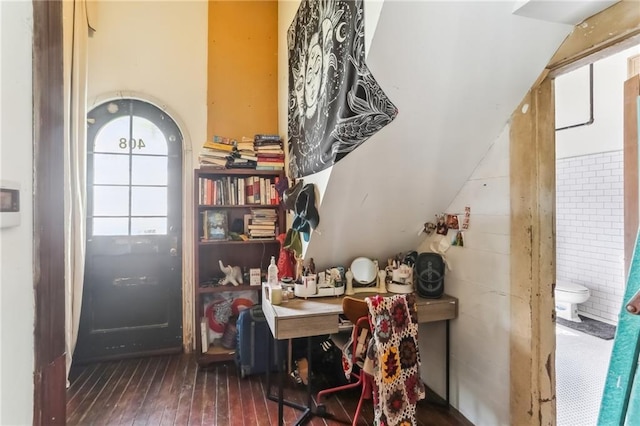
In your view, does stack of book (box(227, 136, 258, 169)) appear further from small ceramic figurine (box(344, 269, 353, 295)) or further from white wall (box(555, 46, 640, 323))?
white wall (box(555, 46, 640, 323))

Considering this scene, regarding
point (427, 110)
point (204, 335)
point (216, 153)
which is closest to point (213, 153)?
point (216, 153)

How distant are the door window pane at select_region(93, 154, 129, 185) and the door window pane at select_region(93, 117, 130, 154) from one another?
6 centimetres

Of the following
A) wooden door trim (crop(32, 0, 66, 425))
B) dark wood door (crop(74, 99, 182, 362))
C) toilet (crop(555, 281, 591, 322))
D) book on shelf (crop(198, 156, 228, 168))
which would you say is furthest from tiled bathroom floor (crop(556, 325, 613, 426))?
dark wood door (crop(74, 99, 182, 362))

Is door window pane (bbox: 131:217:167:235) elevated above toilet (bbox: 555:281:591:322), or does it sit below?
above

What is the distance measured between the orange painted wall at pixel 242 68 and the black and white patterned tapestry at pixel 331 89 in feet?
2.64

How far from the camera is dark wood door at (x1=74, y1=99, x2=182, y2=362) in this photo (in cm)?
272

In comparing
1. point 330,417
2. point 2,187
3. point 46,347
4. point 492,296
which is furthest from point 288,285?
point 2,187

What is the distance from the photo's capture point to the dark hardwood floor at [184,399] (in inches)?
77.9

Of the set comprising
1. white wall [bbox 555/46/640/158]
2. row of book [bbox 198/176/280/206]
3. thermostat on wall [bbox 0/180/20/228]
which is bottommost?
thermostat on wall [bbox 0/180/20/228]

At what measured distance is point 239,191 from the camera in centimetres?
285

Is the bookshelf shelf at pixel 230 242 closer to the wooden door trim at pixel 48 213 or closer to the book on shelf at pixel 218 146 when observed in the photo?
the book on shelf at pixel 218 146

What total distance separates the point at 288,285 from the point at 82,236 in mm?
1614

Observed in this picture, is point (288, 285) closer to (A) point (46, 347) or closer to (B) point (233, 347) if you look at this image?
(B) point (233, 347)

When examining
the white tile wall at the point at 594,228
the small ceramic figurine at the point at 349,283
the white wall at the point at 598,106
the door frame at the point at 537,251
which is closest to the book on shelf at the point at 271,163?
the small ceramic figurine at the point at 349,283
